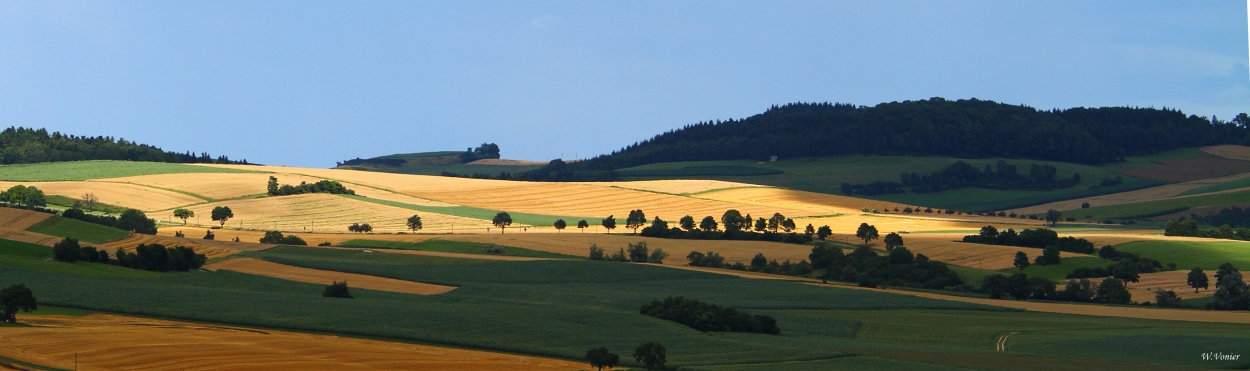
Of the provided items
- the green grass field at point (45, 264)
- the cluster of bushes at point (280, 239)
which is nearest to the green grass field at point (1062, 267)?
the cluster of bushes at point (280, 239)

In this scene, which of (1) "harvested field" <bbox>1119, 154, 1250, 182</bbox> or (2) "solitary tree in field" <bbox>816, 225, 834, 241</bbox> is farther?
(1) "harvested field" <bbox>1119, 154, 1250, 182</bbox>

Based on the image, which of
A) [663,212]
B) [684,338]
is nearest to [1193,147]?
[663,212]

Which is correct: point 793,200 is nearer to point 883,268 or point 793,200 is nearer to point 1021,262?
point 883,268

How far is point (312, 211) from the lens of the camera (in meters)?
104

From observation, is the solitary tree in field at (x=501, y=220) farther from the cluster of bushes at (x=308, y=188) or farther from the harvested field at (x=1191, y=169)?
the harvested field at (x=1191, y=169)

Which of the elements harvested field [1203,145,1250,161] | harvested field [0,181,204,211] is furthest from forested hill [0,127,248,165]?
harvested field [1203,145,1250,161]

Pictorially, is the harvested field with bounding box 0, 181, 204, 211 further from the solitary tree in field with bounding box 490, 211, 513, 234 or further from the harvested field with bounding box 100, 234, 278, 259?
the harvested field with bounding box 100, 234, 278, 259

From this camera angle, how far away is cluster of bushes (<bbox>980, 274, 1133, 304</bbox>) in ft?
212

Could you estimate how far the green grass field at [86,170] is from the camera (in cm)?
12162

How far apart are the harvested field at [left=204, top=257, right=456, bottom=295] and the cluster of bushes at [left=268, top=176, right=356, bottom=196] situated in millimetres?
45416

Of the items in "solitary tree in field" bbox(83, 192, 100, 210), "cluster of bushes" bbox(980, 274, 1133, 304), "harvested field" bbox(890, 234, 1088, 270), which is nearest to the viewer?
"cluster of bushes" bbox(980, 274, 1133, 304)

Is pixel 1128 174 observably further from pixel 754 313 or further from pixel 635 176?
pixel 754 313

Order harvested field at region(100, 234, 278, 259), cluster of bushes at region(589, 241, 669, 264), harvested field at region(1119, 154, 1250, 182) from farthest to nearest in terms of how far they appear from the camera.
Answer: harvested field at region(1119, 154, 1250, 182) → cluster of bushes at region(589, 241, 669, 264) → harvested field at region(100, 234, 278, 259)

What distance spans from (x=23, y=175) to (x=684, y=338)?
3900 inches
